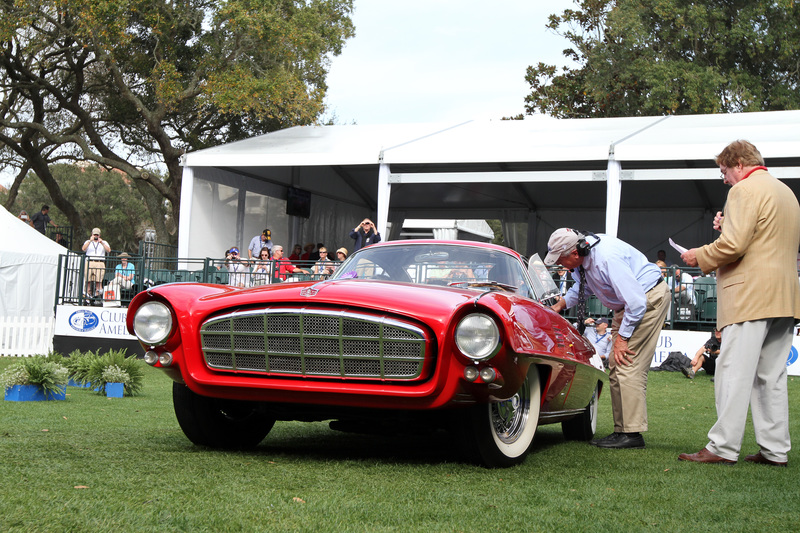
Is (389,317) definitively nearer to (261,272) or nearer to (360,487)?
(360,487)

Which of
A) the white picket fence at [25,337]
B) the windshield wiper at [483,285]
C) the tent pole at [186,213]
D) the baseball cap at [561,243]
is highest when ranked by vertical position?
the tent pole at [186,213]

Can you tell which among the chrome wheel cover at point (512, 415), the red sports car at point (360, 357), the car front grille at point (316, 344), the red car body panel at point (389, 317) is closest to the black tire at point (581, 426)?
the red sports car at point (360, 357)

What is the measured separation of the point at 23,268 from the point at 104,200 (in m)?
37.1

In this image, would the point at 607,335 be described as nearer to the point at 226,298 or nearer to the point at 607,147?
the point at 607,147

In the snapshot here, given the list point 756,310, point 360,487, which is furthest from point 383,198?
point 360,487

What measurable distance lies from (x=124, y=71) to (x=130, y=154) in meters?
5.93

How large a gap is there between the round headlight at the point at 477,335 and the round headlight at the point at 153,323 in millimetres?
1580

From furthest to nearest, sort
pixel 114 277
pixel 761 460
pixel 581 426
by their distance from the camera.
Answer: pixel 114 277 < pixel 581 426 < pixel 761 460

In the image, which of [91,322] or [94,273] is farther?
[94,273]

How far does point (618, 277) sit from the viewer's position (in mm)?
5492

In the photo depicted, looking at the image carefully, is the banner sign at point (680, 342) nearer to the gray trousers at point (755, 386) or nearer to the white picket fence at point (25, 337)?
the gray trousers at point (755, 386)

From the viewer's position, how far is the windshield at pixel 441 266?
5406mm

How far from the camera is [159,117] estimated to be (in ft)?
88.7

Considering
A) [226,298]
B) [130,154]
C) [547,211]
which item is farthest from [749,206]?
[130,154]
